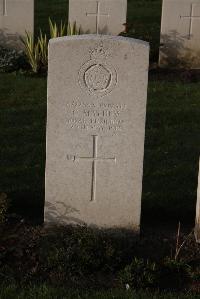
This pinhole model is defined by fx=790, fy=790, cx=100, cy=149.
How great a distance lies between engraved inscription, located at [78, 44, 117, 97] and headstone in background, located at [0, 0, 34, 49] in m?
6.50

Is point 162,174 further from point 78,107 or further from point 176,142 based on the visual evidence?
point 78,107

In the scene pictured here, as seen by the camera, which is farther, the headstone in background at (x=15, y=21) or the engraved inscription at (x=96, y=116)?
the headstone in background at (x=15, y=21)

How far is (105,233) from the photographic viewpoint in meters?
6.63

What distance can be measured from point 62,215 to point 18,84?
16.2ft

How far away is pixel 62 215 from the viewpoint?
6.57m

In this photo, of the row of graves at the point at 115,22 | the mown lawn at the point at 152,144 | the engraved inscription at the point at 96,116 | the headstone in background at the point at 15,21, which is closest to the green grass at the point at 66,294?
the engraved inscription at the point at 96,116

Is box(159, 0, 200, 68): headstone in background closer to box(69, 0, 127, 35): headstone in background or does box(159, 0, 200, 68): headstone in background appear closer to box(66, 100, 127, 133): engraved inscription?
box(69, 0, 127, 35): headstone in background

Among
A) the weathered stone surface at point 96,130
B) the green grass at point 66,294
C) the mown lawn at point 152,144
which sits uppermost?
the weathered stone surface at point 96,130

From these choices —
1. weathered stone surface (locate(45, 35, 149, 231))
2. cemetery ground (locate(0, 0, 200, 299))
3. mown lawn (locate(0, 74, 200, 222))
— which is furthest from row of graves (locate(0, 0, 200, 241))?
mown lawn (locate(0, 74, 200, 222))

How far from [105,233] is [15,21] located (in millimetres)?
6873

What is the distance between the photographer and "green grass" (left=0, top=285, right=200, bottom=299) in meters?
5.55

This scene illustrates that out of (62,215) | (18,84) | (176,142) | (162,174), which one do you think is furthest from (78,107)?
(18,84)

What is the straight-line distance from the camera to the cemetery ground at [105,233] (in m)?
5.89

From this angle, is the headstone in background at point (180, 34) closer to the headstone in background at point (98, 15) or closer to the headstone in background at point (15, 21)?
the headstone in background at point (98, 15)
